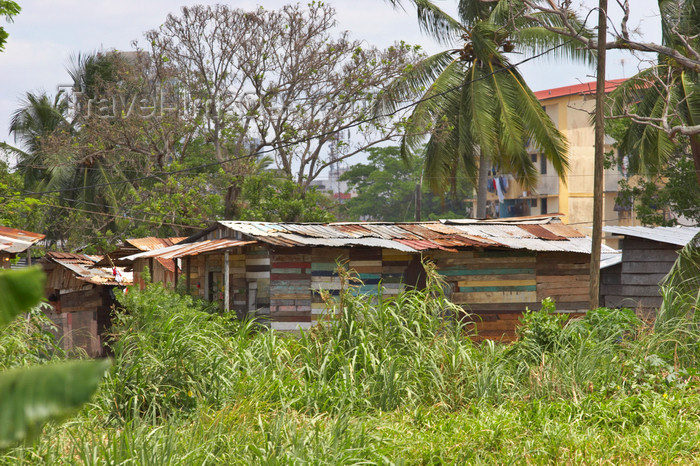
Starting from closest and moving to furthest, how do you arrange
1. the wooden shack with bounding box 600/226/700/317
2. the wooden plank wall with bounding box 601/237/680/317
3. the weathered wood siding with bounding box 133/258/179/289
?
the wooden shack with bounding box 600/226/700/317
the wooden plank wall with bounding box 601/237/680/317
the weathered wood siding with bounding box 133/258/179/289

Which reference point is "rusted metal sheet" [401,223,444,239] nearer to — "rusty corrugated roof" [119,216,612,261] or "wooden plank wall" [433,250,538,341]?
"rusty corrugated roof" [119,216,612,261]

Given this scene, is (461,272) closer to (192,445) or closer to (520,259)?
(520,259)

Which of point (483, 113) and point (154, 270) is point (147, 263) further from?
point (483, 113)

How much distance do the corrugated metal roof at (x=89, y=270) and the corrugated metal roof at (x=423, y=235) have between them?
233 inches

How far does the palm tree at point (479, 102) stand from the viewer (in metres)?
21.5

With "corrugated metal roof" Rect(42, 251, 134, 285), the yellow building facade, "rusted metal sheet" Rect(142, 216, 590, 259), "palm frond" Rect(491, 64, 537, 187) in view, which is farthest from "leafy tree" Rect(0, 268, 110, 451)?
the yellow building facade

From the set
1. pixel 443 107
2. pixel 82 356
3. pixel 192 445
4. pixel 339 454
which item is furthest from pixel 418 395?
pixel 443 107

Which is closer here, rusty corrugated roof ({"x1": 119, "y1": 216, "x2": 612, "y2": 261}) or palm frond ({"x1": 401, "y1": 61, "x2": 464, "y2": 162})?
rusty corrugated roof ({"x1": 119, "y1": 216, "x2": 612, "y2": 261})

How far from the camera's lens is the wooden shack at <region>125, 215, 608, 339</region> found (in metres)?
13.5

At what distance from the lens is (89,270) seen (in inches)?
772

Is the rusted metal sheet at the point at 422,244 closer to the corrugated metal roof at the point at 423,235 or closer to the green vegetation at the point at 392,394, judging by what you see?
the corrugated metal roof at the point at 423,235

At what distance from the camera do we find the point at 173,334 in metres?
7.70

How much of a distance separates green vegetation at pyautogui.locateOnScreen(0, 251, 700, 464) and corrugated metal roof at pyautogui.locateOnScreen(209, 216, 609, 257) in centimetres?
382

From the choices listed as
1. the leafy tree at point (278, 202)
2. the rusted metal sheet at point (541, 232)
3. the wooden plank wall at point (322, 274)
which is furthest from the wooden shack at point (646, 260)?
the leafy tree at point (278, 202)
